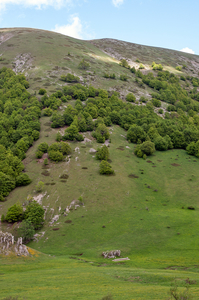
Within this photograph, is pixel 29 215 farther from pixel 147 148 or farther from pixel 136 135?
pixel 136 135

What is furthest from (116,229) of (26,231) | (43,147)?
(43,147)

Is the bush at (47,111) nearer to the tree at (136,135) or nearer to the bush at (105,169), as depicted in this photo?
the tree at (136,135)

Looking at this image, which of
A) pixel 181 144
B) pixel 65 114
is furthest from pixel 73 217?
pixel 181 144

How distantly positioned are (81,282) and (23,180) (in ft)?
231

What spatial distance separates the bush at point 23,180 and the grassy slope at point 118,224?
2415 millimetres

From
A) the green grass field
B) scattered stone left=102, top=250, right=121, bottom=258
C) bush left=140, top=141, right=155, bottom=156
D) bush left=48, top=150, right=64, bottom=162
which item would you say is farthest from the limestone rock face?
bush left=140, top=141, right=155, bottom=156

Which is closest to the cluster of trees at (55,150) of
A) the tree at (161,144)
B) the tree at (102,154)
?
the tree at (102,154)

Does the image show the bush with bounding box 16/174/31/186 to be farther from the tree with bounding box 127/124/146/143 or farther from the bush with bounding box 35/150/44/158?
A: the tree with bounding box 127/124/146/143

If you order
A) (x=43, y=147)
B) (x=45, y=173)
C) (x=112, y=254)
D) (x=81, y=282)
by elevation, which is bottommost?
(x=112, y=254)

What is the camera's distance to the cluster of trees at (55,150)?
111162 millimetres

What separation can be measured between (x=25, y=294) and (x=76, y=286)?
7.28 metres

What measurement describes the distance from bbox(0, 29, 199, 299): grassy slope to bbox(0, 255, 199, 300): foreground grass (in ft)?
0.47

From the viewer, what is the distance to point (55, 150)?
115125mm

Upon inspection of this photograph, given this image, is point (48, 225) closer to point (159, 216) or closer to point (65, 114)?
point (159, 216)
